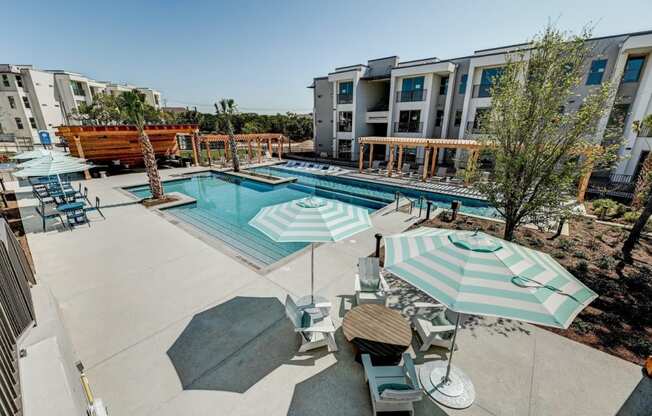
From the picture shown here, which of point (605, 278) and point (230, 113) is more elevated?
point (230, 113)

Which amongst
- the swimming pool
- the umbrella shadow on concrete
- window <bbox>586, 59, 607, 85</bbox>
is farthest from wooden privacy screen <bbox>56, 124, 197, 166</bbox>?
window <bbox>586, 59, 607, 85</bbox>

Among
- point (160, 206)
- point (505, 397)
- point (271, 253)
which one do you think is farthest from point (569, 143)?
point (160, 206)

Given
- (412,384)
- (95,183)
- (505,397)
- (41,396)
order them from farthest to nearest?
(95,183)
(505,397)
(412,384)
(41,396)

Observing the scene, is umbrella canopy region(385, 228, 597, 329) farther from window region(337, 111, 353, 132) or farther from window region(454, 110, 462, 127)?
window region(337, 111, 353, 132)

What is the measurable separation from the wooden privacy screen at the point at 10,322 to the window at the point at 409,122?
2575 centimetres

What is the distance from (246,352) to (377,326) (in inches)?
90.6

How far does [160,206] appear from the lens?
42.0ft

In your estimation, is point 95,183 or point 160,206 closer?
point 160,206

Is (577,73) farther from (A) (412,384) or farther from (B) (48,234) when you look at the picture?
(B) (48,234)

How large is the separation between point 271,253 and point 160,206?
747cm

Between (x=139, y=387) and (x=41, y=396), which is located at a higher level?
(x=41, y=396)

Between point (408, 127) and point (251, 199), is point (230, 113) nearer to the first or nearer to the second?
point (251, 199)

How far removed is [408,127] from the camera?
25.3 m

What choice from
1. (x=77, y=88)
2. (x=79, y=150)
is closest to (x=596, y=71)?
(x=79, y=150)
